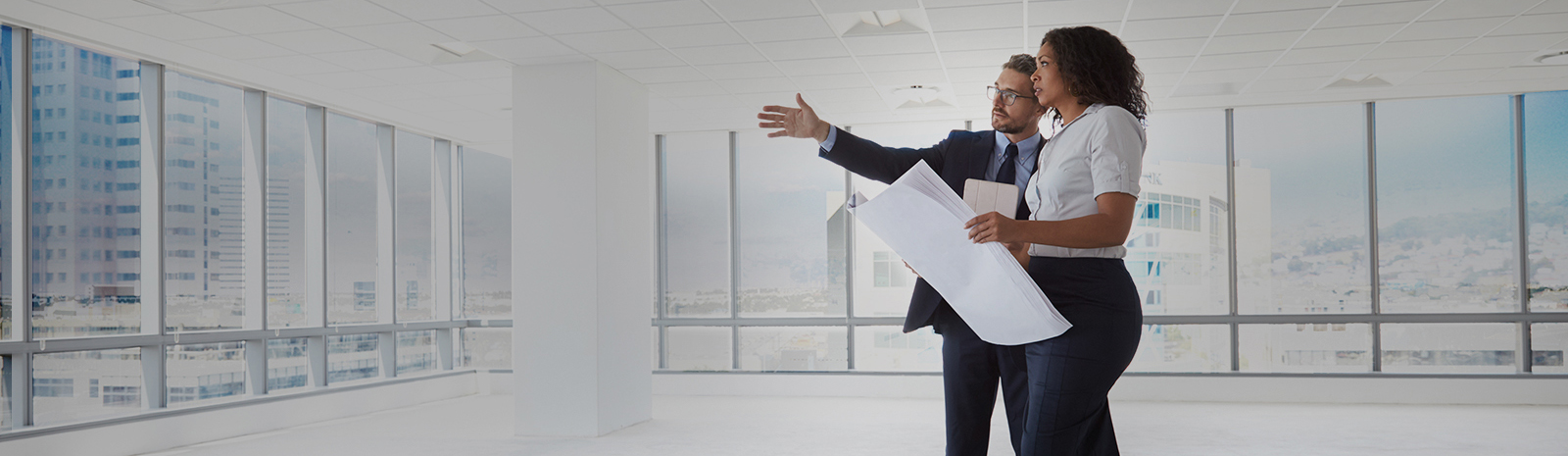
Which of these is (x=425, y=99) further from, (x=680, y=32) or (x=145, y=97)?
(x=680, y=32)

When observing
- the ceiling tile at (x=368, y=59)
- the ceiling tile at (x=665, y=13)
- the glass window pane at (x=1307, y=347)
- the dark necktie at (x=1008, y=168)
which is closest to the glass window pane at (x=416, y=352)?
the ceiling tile at (x=368, y=59)

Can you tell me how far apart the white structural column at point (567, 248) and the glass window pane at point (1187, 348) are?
4.61 meters

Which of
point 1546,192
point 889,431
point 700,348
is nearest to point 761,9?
point 889,431

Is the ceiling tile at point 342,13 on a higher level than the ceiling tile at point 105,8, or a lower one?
lower

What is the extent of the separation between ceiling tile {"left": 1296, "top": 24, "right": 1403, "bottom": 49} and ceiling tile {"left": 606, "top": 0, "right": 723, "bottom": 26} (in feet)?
11.3

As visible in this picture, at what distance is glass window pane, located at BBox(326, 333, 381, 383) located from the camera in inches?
312

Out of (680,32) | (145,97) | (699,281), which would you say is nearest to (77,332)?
(145,97)

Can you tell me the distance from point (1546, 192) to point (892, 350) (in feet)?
Answer: 17.8

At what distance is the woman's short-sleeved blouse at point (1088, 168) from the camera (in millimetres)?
1461

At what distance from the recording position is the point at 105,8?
506 centimetres

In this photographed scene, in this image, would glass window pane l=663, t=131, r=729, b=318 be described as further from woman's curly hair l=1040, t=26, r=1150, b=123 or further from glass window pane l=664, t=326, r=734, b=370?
woman's curly hair l=1040, t=26, r=1150, b=123

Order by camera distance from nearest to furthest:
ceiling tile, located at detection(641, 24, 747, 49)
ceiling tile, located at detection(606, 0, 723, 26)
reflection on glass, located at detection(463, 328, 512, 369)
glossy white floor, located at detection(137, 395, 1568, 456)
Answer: ceiling tile, located at detection(606, 0, 723, 26) < ceiling tile, located at detection(641, 24, 747, 49) < glossy white floor, located at detection(137, 395, 1568, 456) < reflection on glass, located at detection(463, 328, 512, 369)

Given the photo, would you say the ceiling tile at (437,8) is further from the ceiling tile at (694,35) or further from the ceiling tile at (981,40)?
the ceiling tile at (981,40)

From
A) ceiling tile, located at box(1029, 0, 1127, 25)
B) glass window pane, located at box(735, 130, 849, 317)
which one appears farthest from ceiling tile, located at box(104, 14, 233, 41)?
glass window pane, located at box(735, 130, 849, 317)
